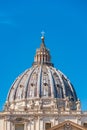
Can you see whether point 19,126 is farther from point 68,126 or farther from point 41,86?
point 41,86

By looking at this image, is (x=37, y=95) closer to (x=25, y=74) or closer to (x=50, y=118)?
(x=25, y=74)

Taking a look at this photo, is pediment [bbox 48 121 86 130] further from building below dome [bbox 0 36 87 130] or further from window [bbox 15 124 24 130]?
window [bbox 15 124 24 130]

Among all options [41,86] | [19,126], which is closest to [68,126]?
[19,126]

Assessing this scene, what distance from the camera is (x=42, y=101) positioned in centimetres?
16412

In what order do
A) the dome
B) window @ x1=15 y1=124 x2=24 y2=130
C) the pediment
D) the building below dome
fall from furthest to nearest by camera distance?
1. the dome
2. window @ x1=15 y1=124 x2=24 y2=130
3. the building below dome
4. the pediment

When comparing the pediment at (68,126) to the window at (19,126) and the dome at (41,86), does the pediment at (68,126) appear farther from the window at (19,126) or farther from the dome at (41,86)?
the dome at (41,86)

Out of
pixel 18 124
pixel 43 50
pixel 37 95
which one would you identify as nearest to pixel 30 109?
pixel 18 124

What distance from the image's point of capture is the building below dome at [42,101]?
476 feet

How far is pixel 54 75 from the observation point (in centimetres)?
17275

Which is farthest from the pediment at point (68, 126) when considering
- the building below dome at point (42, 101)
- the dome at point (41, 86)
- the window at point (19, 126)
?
the dome at point (41, 86)

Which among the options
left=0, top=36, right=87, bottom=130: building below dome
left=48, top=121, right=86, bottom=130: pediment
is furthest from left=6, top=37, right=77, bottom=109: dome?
left=48, top=121, right=86, bottom=130: pediment

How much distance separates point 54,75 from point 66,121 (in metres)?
35.2

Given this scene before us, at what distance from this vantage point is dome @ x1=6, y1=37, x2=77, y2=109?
16725 cm

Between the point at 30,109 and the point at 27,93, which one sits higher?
the point at 27,93
